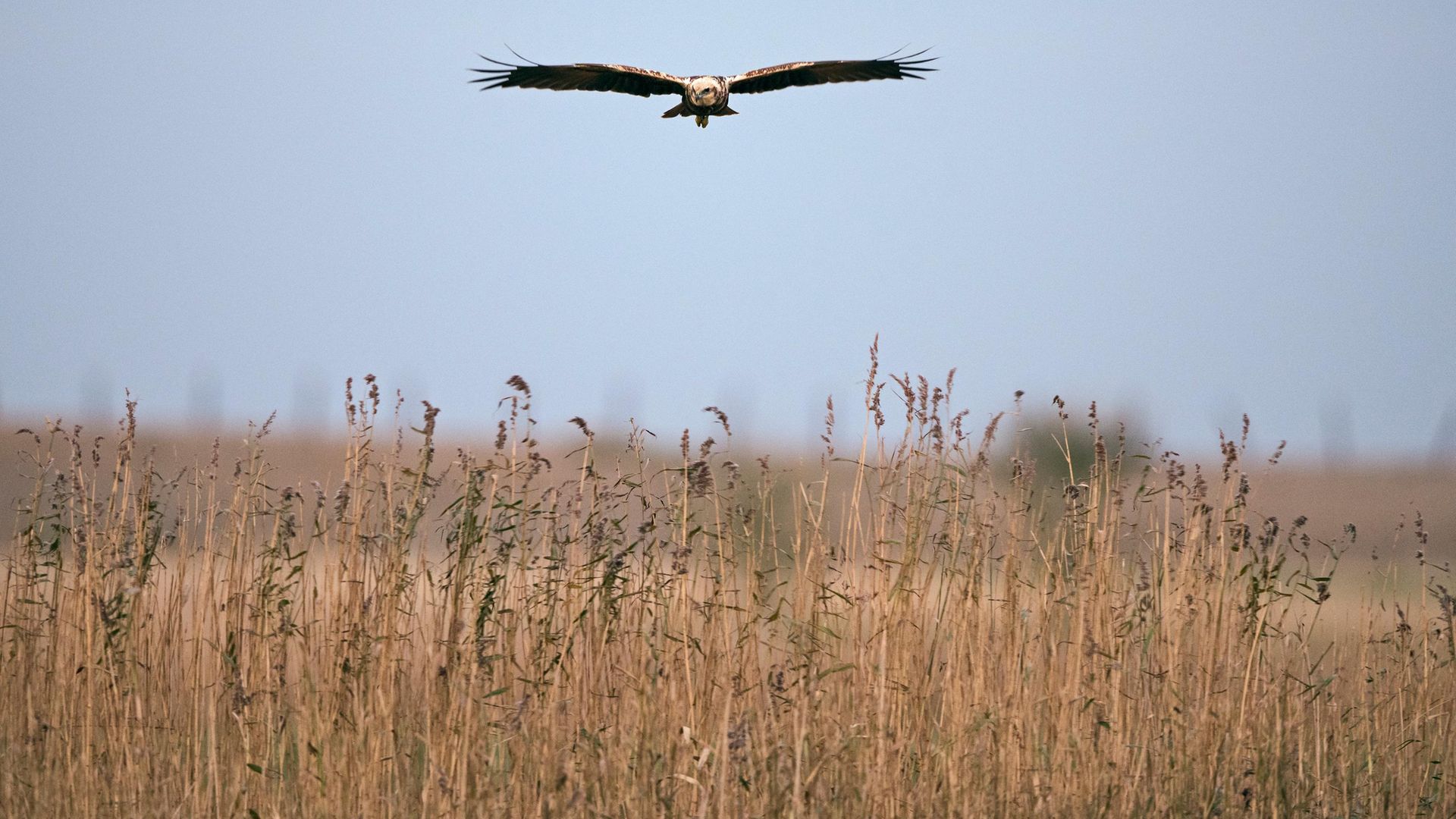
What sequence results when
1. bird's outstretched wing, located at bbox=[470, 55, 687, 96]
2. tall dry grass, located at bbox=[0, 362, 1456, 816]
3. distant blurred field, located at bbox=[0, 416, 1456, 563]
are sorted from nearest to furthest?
1. tall dry grass, located at bbox=[0, 362, 1456, 816]
2. bird's outstretched wing, located at bbox=[470, 55, 687, 96]
3. distant blurred field, located at bbox=[0, 416, 1456, 563]

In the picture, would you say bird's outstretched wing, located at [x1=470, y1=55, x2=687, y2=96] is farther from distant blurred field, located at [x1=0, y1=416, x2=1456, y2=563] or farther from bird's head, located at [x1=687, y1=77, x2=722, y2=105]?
distant blurred field, located at [x1=0, y1=416, x2=1456, y2=563]

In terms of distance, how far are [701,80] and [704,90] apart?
2.4 inches

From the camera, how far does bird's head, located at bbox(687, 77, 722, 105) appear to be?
664cm

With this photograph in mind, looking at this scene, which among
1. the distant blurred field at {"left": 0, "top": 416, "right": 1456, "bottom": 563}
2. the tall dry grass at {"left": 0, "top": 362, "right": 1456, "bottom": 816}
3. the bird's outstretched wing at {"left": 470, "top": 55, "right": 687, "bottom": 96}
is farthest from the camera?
the distant blurred field at {"left": 0, "top": 416, "right": 1456, "bottom": 563}

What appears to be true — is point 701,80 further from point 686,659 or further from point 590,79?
point 686,659

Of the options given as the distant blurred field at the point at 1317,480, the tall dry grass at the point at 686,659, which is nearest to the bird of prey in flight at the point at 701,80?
the tall dry grass at the point at 686,659

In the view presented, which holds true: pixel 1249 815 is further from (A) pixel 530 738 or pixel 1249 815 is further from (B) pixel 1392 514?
(B) pixel 1392 514

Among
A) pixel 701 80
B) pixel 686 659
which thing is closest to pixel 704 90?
pixel 701 80

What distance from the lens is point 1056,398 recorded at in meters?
3.59

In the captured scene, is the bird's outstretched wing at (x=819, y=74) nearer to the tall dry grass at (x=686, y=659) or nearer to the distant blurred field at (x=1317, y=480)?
the tall dry grass at (x=686, y=659)

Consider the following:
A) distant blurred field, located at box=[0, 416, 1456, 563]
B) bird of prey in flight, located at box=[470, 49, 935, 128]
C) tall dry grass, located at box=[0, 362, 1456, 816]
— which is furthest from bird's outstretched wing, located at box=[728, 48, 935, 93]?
distant blurred field, located at box=[0, 416, 1456, 563]

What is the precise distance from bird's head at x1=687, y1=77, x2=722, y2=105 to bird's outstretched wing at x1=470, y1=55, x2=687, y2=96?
7 cm

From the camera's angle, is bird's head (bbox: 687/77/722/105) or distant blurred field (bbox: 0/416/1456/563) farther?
distant blurred field (bbox: 0/416/1456/563)

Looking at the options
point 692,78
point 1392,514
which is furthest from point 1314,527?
point 692,78
